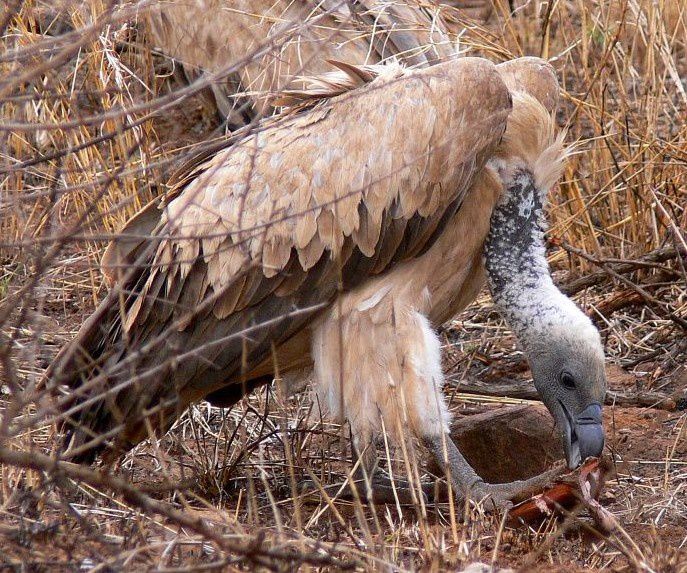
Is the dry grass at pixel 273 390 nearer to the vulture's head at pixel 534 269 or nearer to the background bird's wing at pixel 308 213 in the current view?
the background bird's wing at pixel 308 213

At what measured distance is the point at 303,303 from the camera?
4559 millimetres

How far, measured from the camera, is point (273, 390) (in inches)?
227

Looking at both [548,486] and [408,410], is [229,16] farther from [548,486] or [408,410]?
[548,486]

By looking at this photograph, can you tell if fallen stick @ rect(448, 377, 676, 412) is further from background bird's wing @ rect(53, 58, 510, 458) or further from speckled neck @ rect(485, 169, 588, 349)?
background bird's wing @ rect(53, 58, 510, 458)

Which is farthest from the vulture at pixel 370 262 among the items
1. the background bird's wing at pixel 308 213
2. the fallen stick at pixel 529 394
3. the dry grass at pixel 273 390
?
the fallen stick at pixel 529 394

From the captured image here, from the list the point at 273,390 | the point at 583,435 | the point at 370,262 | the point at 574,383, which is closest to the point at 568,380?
the point at 574,383

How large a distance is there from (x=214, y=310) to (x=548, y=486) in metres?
1.39

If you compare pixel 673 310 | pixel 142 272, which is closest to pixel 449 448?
pixel 142 272

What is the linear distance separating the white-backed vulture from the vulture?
1053 millimetres

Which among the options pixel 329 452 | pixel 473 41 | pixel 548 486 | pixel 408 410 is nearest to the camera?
pixel 548 486

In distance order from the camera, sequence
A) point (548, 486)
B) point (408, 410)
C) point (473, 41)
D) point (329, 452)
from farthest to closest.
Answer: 1. point (473, 41)
2. point (329, 452)
3. point (408, 410)
4. point (548, 486)

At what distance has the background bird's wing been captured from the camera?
4.40 metres

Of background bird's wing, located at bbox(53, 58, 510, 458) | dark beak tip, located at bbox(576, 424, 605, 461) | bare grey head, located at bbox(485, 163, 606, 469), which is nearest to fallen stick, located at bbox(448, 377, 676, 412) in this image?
bare grey head, located at bbox(485, 163, 606, 469)

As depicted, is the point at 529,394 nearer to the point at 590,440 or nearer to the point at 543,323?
the point at 543,323
